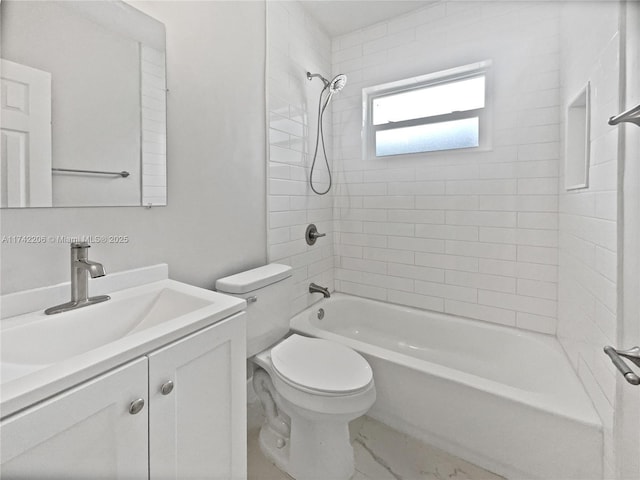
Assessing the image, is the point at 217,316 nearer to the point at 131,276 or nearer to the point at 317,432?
the point at 131,276

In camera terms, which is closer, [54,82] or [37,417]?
[37,417]

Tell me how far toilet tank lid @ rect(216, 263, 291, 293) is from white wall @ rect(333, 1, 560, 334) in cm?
102

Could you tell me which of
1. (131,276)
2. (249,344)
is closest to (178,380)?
(131,276)

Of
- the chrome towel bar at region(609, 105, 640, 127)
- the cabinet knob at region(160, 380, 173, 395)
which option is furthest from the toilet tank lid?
the chrome towel bar at region(609, 105, 640, 127)

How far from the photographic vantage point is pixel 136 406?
0.69 meters

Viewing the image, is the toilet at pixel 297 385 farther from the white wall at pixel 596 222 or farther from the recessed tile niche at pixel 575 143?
the recessed tile niche at pixel 575 143

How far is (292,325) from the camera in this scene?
6.28 ft

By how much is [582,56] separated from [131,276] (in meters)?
2.17

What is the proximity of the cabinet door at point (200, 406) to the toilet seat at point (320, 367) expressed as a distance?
344 mm

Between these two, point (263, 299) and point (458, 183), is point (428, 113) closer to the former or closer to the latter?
point (458, 183)

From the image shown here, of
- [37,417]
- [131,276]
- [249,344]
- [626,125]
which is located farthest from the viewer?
[249,344]

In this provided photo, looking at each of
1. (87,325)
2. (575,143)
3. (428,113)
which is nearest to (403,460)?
(87,325)

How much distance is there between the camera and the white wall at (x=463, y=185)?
6.01 ft

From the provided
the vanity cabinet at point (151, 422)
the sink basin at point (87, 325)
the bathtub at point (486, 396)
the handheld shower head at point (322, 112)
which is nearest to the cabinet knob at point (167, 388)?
the vanity cabinet at point (151, 422)
